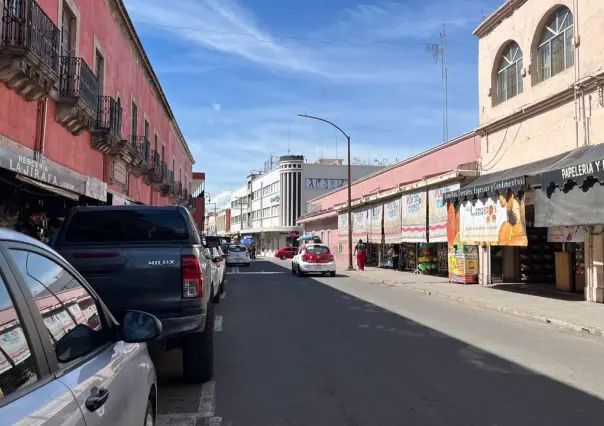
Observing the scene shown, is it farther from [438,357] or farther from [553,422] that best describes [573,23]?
[553,422]

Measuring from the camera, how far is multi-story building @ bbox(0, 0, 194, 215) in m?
10.1

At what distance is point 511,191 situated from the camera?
16312 millimetres

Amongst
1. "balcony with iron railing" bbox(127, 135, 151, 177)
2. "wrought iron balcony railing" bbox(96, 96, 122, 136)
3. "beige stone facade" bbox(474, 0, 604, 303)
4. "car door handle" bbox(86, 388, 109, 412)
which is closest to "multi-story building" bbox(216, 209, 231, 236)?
"balcony with iron railing" bbox(127, 135, 151, 177)

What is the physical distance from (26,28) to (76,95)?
131 inches

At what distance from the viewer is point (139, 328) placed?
2.92 meters

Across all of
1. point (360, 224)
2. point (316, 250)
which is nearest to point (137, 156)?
point (316, 250)

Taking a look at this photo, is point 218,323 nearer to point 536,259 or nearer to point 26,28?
point 26,28

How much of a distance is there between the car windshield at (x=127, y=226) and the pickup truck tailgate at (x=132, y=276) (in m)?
0.93

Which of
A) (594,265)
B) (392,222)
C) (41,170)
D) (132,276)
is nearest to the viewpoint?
(132,276)

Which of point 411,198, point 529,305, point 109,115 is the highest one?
point 109,115

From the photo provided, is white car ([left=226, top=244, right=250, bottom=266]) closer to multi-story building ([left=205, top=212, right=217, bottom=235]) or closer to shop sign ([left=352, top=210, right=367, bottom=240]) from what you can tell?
shop sign ([left=352, top=210, right=367, bottom=240])

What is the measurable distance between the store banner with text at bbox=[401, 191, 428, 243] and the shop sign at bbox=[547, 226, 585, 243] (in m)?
7.48

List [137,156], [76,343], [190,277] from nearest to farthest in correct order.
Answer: [76,343]
[190,277]
[137,156]

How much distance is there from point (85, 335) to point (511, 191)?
51.1 feet
